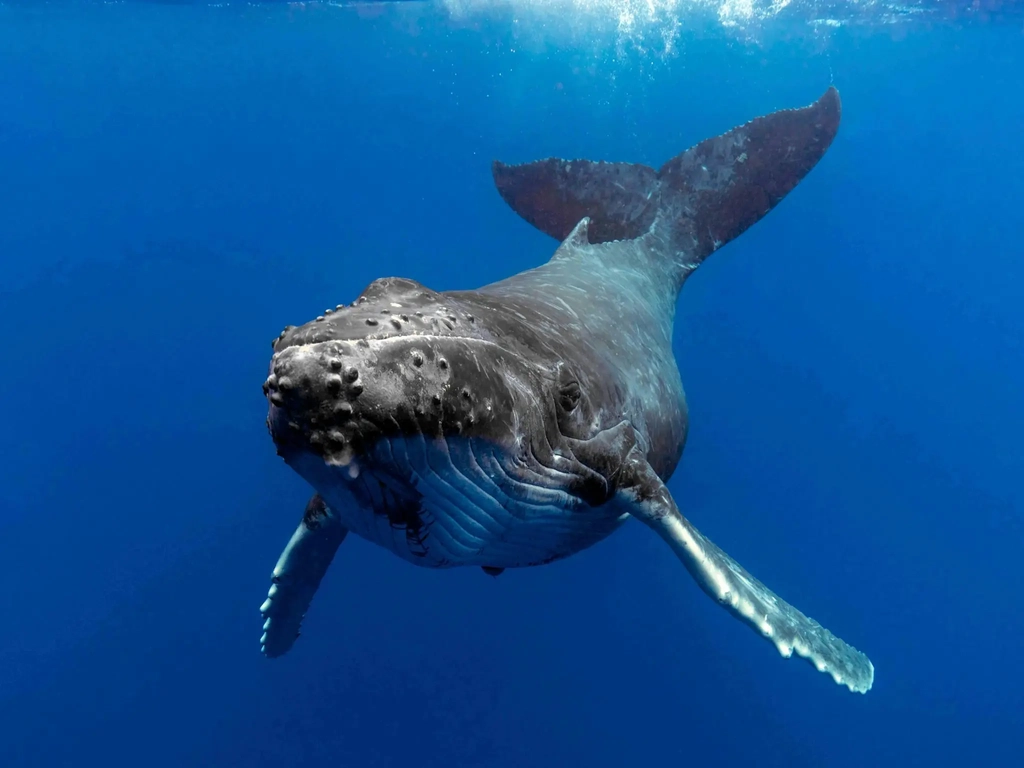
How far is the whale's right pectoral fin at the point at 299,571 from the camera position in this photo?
7.09 metres

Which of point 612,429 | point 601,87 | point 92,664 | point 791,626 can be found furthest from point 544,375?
point 601,87

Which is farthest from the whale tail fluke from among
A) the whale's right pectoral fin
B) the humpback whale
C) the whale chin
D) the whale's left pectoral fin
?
the whale chin

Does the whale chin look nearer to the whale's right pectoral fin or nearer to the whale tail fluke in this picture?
the whale's right pectoral fin

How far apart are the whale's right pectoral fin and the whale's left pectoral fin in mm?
3062

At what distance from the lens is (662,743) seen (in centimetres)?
1342

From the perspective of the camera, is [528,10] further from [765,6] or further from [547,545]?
[547,545]

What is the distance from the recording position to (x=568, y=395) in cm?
522

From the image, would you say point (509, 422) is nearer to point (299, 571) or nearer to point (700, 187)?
point (299, 571)

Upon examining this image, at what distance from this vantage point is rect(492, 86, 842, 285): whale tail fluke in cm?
1147

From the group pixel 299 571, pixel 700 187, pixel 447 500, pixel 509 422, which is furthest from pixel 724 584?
pixel 700 187

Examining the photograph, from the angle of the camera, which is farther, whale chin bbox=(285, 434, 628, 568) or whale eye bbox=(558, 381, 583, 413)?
whale eye bbox=(558, 381, 583, 413)

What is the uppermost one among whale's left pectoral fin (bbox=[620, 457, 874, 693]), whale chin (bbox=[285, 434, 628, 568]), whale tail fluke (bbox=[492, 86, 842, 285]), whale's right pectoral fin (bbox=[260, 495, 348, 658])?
whale tail fluke (bbox=[492, 86, 842, 285])

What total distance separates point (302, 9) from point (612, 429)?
34.4 metres

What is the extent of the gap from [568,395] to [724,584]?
2065 mm
